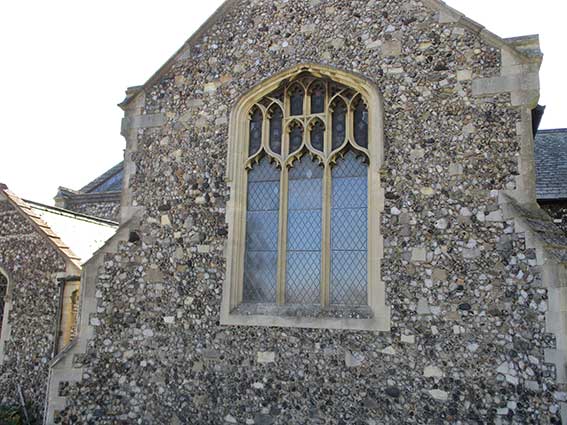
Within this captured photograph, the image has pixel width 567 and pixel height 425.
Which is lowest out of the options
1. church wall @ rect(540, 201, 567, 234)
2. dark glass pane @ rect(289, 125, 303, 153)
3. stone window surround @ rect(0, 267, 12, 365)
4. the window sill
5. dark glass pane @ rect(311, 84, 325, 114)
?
stone window surround @ rect(0, 267, 12, 365)

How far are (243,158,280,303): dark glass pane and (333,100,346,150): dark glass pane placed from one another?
0.95 m

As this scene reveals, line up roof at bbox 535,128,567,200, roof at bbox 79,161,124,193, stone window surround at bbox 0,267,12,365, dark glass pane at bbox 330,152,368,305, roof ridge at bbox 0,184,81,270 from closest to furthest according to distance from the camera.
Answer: dark glass pane at bbox 330,152,368,305, roof at bbox 535,128,567,200, stone window surround at bbox 0,267,12,365, roof ridge at bbox 0,184,81,270, roof at bbox 79,161,124,193

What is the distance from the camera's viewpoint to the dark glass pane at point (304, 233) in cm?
673

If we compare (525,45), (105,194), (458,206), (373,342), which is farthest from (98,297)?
(105,194)

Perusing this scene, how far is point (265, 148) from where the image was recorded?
730 cm

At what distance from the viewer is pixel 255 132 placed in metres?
7.46

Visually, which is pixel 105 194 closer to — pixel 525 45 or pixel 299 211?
pixel 299 211

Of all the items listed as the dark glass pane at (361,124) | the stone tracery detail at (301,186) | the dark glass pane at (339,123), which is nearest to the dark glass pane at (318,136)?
the stone tracery detail at (301,186)

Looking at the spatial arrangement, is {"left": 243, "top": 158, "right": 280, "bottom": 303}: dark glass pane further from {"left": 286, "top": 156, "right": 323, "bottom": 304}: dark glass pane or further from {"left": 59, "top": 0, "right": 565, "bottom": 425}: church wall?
{"left": 59, "top": 0, "right": 565, "bottom": 425}: church wall

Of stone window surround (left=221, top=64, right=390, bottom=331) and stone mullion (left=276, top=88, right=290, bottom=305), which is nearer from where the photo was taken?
stone window surround (left=221, top=64, right=390, bottom=331)

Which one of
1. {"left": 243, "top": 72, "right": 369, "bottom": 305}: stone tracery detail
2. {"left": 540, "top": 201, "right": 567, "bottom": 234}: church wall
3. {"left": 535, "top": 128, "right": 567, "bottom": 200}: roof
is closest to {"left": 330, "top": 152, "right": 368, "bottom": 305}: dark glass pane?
{"left": 243, "top": 72, "right": 369, "bottom": 305}: stone tracery detail

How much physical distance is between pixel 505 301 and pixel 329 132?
3115mm

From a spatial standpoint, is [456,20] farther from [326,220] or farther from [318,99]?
[326,220]

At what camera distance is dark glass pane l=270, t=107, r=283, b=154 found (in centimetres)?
730
